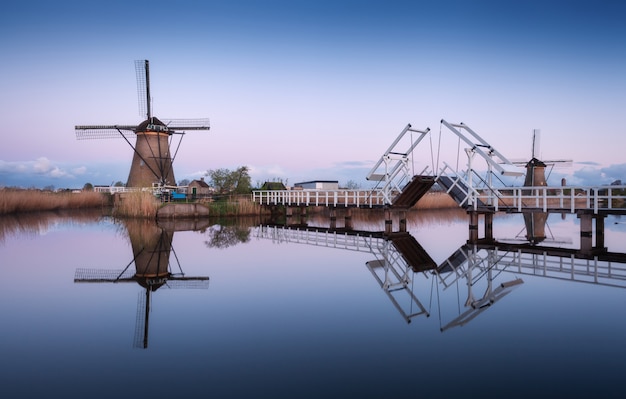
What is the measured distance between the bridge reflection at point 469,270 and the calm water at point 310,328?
70 millimetres

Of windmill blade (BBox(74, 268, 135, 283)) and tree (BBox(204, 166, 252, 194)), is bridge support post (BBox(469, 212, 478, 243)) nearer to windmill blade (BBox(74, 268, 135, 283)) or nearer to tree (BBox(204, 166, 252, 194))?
windmill blade (BBox(74, 268, 135, 283))

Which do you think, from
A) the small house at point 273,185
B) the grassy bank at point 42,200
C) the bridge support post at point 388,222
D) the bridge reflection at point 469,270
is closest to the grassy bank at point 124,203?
the grassy bank at point 42,200

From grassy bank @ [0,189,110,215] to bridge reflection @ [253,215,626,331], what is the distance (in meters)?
23.6

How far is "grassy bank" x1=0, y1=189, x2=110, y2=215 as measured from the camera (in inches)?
1226

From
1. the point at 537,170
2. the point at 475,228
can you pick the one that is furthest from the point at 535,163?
the point at 475,228

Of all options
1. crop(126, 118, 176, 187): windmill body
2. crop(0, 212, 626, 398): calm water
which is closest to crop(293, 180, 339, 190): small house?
crop(126, 118, 176, 187): windmill body

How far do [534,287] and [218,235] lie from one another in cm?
1473

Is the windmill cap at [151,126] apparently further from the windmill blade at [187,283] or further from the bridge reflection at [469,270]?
the windmill blade at [187,283]

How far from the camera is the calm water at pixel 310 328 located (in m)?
4.93

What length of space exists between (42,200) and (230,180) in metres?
15.2

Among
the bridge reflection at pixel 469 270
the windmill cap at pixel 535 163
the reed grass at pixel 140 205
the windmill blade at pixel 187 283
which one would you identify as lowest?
the windmill blade at pixel 187 283

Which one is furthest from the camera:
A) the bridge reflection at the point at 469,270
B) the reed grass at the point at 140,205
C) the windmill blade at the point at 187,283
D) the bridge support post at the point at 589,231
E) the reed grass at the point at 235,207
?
the reed grass at the point at 235,207

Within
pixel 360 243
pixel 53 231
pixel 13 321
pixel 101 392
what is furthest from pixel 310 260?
pixel 53 231

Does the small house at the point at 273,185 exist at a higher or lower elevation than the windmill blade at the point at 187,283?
higher
